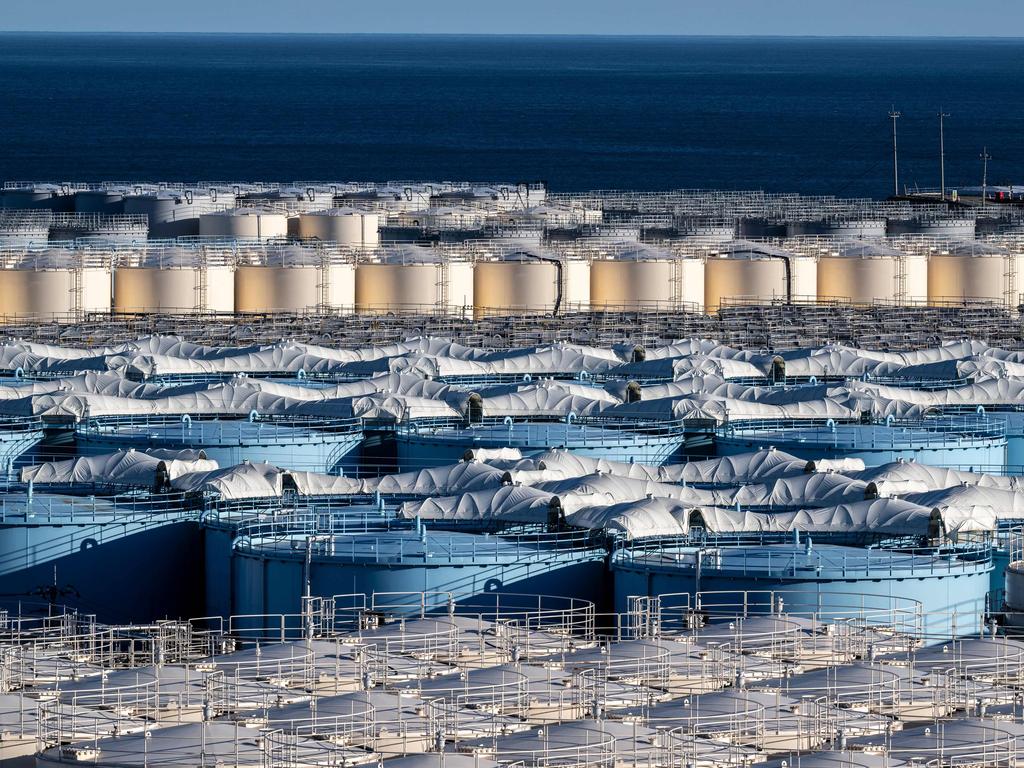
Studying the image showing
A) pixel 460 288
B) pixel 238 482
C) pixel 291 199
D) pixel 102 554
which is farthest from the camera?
pixel 291 199

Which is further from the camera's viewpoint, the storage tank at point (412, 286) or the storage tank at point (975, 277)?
the storage tank at point (975, 277)

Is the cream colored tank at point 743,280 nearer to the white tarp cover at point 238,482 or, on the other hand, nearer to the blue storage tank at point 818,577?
the white tarp cover at point 238,482

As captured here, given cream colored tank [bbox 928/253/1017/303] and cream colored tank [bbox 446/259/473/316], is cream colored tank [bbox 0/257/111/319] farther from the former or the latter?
cream colored tank [bbox 928/253/1017/303]

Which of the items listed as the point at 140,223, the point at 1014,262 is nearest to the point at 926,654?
the point at 1014,262

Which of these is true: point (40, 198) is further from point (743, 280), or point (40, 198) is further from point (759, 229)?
point (743, 280)

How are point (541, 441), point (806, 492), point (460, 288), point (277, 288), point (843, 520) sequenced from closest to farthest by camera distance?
point (843, 520) < point (806, 492) < point (541, 441) < point (277, 288) < point (460, 288)

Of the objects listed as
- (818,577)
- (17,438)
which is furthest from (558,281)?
(818,577)

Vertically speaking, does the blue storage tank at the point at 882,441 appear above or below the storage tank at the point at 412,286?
below

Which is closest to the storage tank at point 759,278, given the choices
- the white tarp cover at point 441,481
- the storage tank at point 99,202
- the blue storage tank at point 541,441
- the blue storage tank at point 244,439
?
the blue storage tank at point 541,441
